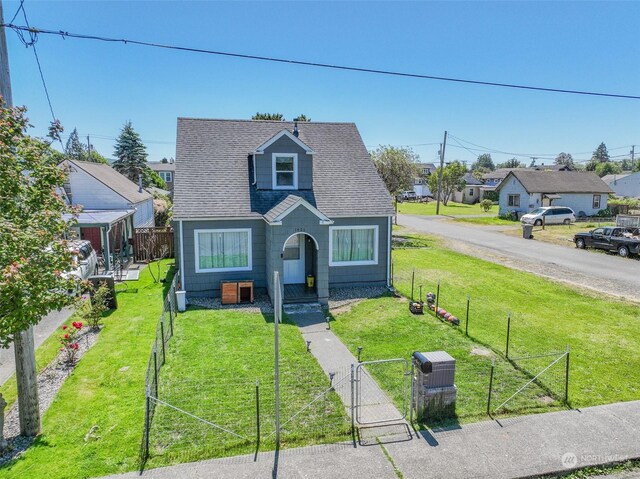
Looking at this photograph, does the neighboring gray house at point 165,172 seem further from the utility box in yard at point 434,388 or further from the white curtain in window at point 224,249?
the utility box in yard at point 434,388

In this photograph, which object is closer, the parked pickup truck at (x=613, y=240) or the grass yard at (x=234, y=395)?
the grass yard at (x=234, y=395)

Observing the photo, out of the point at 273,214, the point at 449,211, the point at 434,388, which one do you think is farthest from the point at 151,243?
the point at 449,211

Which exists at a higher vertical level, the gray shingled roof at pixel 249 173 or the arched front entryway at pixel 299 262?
the gray shingled roof at pixel 249 173

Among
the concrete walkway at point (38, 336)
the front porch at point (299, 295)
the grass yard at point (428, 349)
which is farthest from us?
the front porch at point (299, 295)

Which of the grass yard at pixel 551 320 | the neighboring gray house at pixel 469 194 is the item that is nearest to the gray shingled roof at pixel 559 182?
the neighboring gray house at pixel 469 194

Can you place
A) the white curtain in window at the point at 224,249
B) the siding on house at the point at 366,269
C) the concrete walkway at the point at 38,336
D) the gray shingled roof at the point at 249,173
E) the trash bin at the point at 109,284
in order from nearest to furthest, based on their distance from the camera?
the concrete walkway at the point at 38,336, the trash bin at the point at 109,284, the white curtain in window at the point at 224,249, the gray shingled roof at the point at 249,173, the siding on house at the point at 366,269

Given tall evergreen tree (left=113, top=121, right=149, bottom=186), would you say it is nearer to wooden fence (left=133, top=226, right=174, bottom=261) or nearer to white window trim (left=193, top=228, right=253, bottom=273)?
wooden fence (left=133, top=226, right=174, bottom=261)

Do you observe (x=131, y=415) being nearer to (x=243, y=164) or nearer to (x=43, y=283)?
(x=43, y=283)
